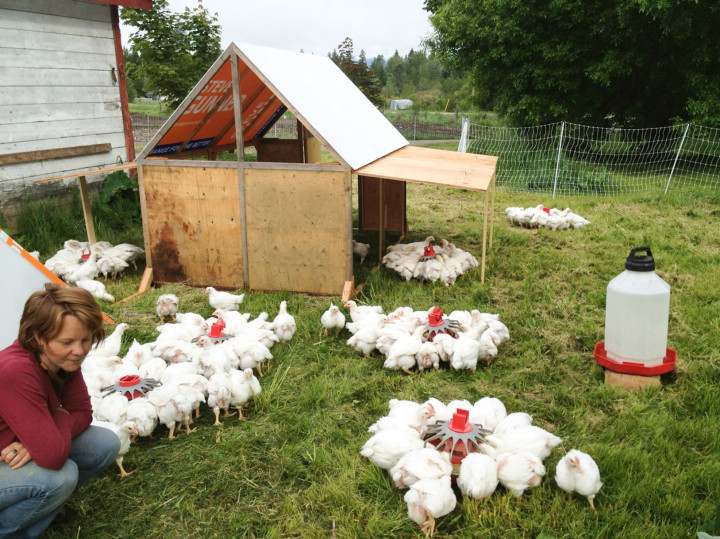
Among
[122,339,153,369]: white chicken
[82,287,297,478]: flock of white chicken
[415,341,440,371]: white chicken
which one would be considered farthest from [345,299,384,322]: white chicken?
[122,339,153,369]: white chicken

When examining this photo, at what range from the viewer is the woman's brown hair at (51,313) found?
2377 millimetres

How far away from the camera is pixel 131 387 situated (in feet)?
12.0

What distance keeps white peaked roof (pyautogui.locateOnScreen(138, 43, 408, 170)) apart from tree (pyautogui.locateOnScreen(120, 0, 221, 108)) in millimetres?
6677

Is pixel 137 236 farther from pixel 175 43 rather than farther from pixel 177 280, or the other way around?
pixel 175 43

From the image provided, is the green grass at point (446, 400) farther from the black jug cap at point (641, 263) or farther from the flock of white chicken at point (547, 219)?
the flock of white chicken at point (547, 219)

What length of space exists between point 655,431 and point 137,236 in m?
6.81

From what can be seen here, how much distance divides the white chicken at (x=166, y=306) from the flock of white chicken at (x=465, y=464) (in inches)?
109

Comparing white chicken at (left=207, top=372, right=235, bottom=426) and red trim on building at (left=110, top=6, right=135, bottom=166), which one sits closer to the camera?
white chicken at (left=207, top=372, right=235, bottom=426)

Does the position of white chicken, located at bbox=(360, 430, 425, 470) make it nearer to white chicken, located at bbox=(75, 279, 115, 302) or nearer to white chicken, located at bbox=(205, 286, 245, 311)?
white chicken, located at bbox=(205, 286, 245, 311)

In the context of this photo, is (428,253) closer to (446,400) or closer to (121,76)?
(446,400)

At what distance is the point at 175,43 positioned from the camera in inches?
568

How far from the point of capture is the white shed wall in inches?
298

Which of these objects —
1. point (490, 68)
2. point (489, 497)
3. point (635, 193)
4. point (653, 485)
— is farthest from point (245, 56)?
point (490, 68)

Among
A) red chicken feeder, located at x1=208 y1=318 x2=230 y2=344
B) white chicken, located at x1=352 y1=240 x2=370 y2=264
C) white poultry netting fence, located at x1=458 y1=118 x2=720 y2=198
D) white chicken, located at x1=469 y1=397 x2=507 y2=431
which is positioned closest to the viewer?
white chicken, located at x1=469 y1=397 x2=507 y2=431
